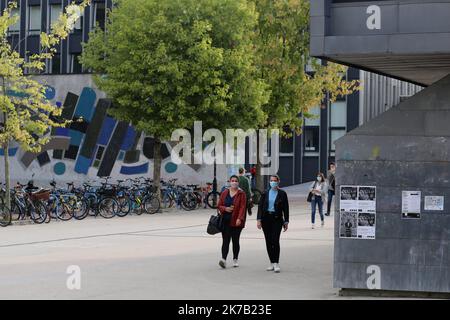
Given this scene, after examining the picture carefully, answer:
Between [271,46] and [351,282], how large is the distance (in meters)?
28.8

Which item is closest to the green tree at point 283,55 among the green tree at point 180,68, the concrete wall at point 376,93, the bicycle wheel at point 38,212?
the green tree at point 180,68

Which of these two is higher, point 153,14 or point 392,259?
point 153,14

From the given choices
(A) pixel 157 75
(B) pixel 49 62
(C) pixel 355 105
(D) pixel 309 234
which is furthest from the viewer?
(B) pixel 49 62

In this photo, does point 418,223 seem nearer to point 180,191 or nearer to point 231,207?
point 231,207

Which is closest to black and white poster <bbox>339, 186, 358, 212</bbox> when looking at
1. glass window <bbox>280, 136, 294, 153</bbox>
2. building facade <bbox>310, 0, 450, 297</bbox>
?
building facade <bbox>310, 0, 450, 297</bbox>

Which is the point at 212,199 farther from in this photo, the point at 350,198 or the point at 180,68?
the point at 350,198

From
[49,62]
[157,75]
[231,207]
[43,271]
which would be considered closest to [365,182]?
[231,207]

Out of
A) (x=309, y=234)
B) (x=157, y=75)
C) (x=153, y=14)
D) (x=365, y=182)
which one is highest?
(x=153, y=14)

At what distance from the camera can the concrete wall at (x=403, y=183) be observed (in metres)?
12.6

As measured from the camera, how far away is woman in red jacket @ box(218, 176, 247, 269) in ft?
53.6

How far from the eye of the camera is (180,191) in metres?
35.9

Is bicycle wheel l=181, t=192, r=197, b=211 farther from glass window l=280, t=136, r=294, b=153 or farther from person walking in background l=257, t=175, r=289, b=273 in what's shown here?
glass window l=280, t=136, r=294, b=153

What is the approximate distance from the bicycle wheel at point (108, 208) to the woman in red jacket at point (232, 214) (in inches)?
575

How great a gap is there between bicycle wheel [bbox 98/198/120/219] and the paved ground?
11.7 feet
